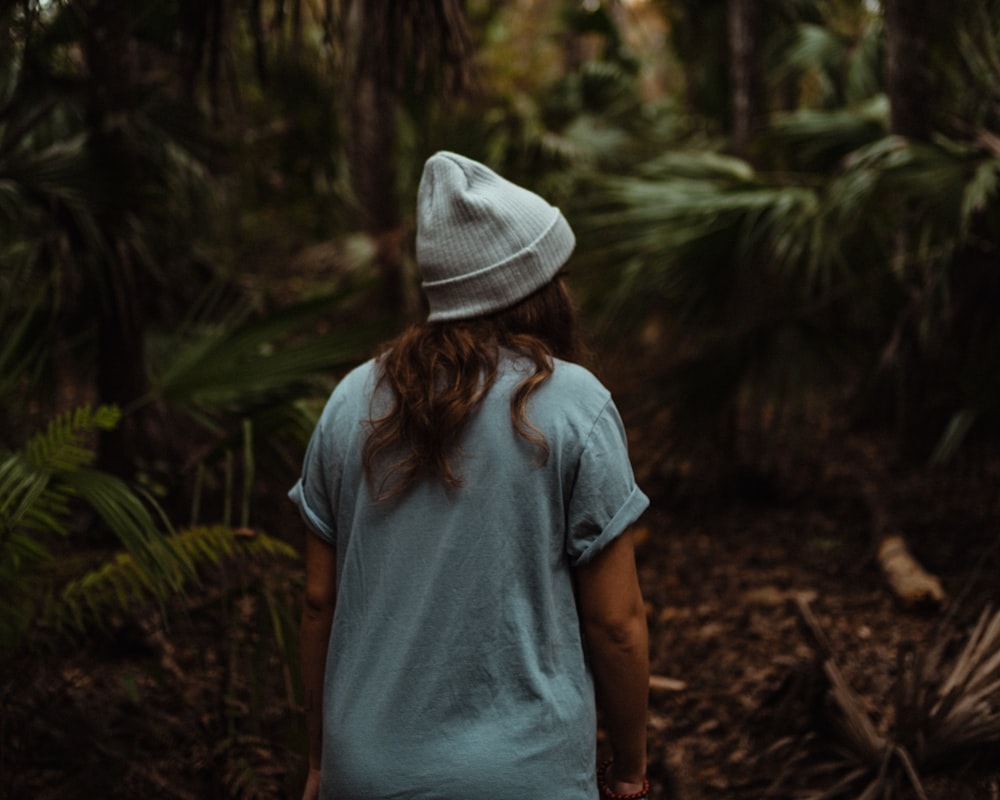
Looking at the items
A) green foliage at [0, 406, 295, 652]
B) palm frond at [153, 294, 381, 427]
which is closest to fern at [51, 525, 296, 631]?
green foliage at [0, 406, 295, 652]

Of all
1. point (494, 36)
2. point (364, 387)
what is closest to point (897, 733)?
point (364, 387)

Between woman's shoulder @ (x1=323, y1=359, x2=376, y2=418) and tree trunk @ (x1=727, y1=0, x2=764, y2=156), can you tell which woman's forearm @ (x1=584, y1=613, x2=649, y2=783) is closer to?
woman's shoulder @ (x1=323, y1=359, x2=376, y2=418)

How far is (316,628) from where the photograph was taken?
173 centimetres

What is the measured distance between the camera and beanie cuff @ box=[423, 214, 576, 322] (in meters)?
1.58

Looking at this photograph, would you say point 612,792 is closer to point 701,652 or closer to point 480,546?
point 480,546

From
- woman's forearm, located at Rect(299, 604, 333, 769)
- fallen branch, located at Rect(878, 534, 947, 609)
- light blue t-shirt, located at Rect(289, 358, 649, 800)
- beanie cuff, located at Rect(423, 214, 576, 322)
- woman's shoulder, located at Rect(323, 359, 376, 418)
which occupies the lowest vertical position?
fallen branch, located at Rect(878, 534, 947, 609)

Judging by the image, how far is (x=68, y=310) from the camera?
390cm

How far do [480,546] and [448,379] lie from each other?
27 cm

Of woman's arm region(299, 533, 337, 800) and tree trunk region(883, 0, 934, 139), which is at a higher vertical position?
tree trunk region(883, 0, 934, 139)

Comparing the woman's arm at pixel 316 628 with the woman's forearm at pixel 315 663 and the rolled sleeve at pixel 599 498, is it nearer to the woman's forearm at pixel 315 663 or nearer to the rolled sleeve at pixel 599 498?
the woman's forearm at pixel 315 663

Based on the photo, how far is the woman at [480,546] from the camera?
146cm

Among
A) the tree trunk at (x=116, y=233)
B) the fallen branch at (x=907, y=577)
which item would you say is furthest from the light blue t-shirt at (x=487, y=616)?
the fallen branch at (x=907, y=577)

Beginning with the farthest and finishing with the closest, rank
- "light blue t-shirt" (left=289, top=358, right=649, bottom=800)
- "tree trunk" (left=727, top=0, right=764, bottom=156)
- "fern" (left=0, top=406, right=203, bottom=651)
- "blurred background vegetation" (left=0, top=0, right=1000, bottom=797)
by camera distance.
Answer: "tree trunk" (left=727, top=0, right=764, bottom=156), "blurred background vegetation" (left=0, top=0, right=1000, bottom=797), "fern" (left=0, top=406, right=203, bottom=651), "light blue t-shirt" (left=289, top=358, right=649, bottom=800)

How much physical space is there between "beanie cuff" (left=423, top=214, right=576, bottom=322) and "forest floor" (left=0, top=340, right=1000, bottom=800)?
0.79 meters
